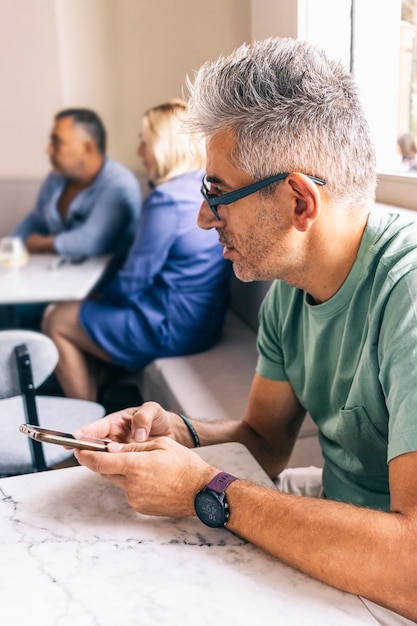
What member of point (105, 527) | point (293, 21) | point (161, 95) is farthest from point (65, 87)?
point (105, 527)

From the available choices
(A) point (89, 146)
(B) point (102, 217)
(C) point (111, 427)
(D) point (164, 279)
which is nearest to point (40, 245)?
(B) point (102, 217)

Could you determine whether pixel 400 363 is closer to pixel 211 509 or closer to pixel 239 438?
pixel 211 509

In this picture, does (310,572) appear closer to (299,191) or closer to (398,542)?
(398,542)

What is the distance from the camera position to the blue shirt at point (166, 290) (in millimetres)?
2723

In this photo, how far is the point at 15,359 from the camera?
69.5 inches

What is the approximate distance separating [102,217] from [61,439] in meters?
2.45

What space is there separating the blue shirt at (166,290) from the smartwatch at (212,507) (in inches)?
74.0

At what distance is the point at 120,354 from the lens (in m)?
2.86

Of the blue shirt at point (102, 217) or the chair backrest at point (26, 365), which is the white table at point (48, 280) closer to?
the blue shirt at point (102, 217)

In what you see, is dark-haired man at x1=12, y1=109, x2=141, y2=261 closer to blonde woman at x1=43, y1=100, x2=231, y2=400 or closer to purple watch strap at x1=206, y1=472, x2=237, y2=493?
blonde woman at x1=43, y1=100, x2=231, y2=400

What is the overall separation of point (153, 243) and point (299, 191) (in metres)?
1.70

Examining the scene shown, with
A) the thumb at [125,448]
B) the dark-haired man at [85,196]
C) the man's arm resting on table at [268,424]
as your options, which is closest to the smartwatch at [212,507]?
the thumb at [125,448]

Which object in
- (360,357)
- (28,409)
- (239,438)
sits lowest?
(28,409)

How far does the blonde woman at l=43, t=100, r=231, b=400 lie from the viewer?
2727 mm
